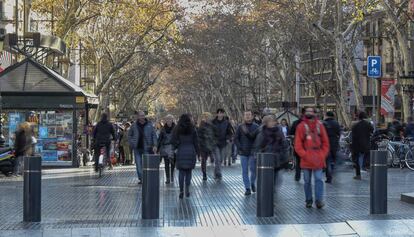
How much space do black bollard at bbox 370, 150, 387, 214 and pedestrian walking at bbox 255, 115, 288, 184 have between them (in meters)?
2.28

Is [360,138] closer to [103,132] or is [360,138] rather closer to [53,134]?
[103,132]

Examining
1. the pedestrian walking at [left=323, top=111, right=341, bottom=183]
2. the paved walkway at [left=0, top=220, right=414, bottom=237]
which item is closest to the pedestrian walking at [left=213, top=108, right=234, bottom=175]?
the pedestrian walking at [left=323, top=111, right=341, bottom=183]

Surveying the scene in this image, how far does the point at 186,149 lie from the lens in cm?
1377

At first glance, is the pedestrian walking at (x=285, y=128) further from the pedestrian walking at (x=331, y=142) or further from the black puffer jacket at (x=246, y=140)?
the black puffer jacket at (x=246, y=140)

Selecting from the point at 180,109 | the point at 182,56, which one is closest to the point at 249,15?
the point at 182,56

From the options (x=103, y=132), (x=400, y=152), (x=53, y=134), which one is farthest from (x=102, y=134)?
(x=400, y=152)

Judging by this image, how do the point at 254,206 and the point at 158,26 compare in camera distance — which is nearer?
the point at 254,206

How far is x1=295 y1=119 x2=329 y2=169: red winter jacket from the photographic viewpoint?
1177 centimetres

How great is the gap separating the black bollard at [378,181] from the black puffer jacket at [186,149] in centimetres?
381

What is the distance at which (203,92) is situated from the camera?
77875 millimetres

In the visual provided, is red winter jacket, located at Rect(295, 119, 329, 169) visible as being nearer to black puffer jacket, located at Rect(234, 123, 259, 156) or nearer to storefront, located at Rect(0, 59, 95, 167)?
black puffer jacket, located at Rect(234, 123, 259, 156)

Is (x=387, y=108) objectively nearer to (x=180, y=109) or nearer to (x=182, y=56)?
(x=182, y=56)

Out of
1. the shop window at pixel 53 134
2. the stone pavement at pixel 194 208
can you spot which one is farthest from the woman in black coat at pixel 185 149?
the shop window at pixel 53 134

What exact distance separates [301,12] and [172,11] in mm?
5711
